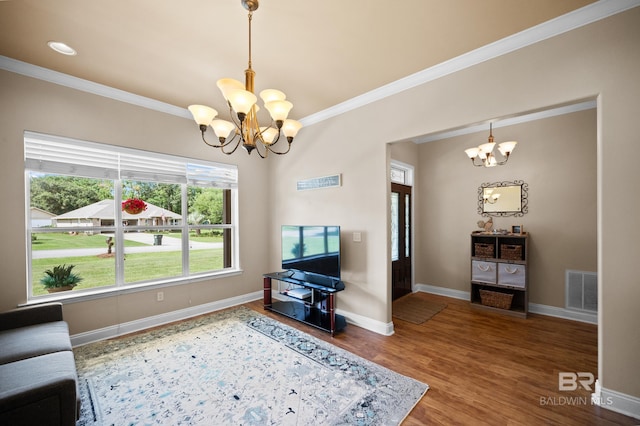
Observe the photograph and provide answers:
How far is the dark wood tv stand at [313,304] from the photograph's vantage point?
3168mm

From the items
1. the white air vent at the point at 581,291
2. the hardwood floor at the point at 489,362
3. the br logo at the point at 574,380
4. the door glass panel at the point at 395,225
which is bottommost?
the hardwood floor at the point at 489,362

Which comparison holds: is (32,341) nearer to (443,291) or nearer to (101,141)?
(101,141)

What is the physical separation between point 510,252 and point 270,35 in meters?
4.19

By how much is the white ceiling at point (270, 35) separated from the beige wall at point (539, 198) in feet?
7.39

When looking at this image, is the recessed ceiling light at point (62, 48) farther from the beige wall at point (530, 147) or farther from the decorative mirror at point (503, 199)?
the decorative mirror at point (503, 199)

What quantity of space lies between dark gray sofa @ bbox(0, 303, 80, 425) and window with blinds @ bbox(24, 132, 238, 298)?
1.87ft

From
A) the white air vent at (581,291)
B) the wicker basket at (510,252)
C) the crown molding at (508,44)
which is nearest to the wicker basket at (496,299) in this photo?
the wicker basket at (510,252)

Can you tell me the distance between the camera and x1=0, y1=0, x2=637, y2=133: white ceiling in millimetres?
1893

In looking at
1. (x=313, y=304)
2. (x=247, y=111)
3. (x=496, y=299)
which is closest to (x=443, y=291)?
(x=496, y=299)

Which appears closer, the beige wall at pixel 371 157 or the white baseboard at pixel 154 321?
the beige wall at pixel 371 157

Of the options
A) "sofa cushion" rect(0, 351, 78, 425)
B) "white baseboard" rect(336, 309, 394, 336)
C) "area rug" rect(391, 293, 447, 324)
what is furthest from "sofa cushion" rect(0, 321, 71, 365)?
"area rug" rect(391, 293, 447, 324)

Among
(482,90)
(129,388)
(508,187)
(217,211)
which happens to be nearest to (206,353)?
(129,388)

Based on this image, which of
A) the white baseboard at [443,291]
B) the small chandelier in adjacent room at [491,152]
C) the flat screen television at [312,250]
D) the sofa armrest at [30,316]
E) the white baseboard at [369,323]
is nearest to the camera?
the sofa armrest at [30,316]

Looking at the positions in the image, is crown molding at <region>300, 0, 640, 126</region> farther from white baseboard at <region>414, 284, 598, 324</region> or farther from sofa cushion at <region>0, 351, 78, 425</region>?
sofa cushion at <region>0, 351, 78, 425</region>
